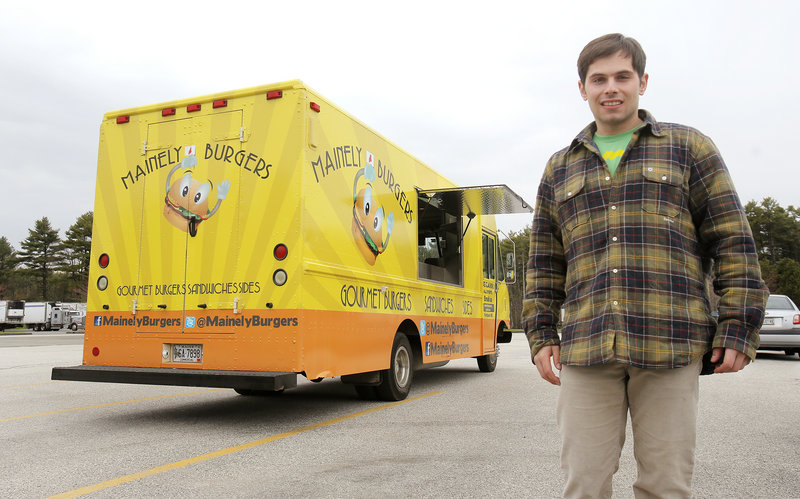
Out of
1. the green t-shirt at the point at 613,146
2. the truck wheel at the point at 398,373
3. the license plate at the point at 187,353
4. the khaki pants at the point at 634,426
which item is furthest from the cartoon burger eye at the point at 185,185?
the khaki pants at the point at 634,426

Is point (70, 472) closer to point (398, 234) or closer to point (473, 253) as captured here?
point (398, 234)

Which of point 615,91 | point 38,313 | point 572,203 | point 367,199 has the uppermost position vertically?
point 367,199

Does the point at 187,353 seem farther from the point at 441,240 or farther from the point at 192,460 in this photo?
the point at 441,240

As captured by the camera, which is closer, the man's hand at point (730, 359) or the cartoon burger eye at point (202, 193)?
the man's hand at point (730, 359)

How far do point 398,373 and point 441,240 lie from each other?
3.14 metres

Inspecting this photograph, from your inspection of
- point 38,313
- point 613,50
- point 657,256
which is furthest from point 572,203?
point 38,313

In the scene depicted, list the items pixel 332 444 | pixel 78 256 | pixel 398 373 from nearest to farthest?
pixel 332 444
pixel 398 373
pixel 78 256

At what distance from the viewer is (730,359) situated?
1955 mm

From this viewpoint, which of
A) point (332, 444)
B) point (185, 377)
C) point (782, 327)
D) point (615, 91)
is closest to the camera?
point (615, 91)

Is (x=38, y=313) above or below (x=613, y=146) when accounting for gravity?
below

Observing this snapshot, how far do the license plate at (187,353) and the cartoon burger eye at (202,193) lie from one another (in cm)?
151

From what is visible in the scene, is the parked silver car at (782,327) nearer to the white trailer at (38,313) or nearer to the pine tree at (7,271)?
the white trailer at (38,313)

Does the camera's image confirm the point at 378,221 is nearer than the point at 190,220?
No

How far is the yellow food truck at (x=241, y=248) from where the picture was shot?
19.3 ft
